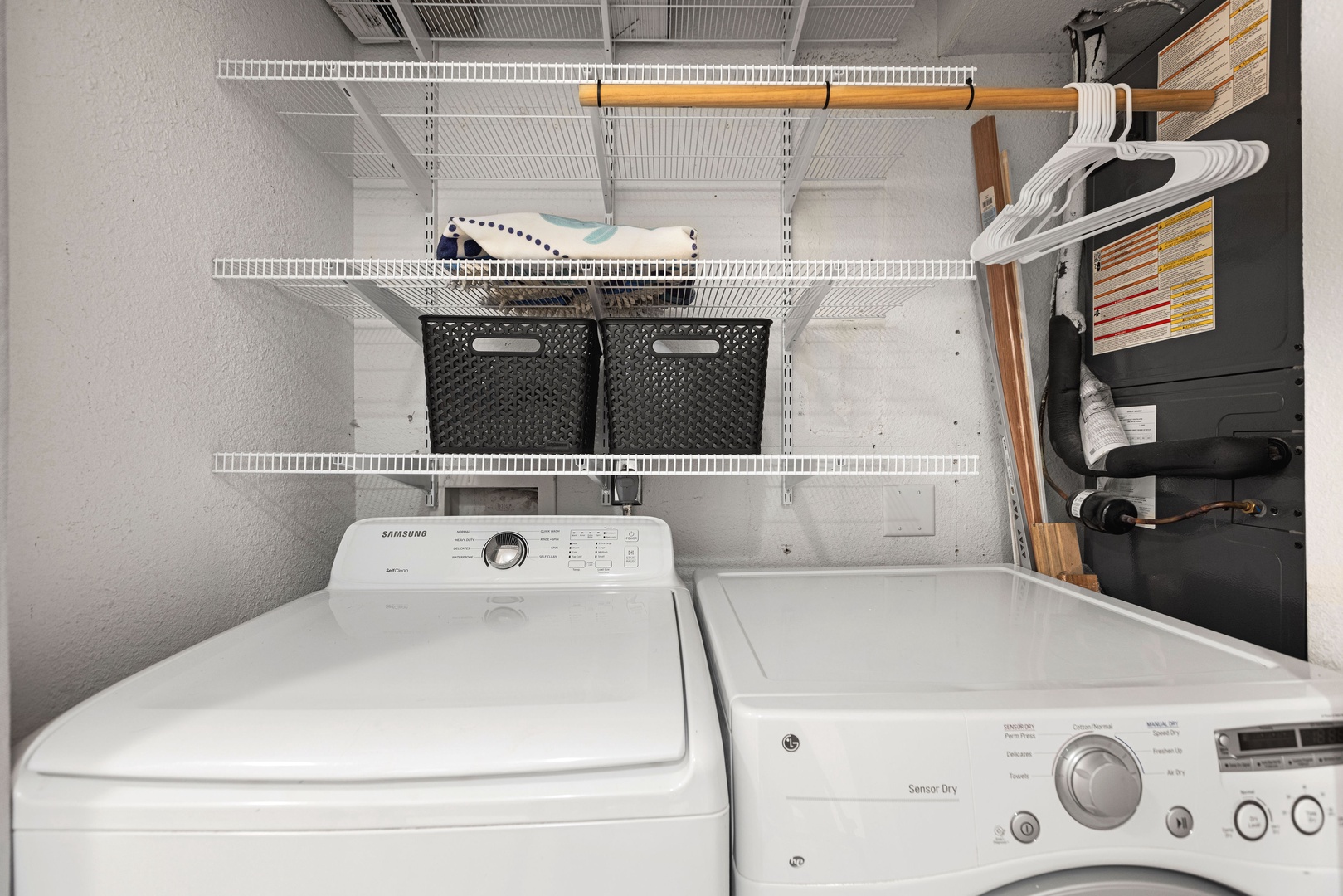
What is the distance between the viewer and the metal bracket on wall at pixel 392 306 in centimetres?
112

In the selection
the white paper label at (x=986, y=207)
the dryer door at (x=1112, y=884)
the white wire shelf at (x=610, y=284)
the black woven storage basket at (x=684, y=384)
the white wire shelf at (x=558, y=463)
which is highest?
the white paper label at (x=986, y=207)

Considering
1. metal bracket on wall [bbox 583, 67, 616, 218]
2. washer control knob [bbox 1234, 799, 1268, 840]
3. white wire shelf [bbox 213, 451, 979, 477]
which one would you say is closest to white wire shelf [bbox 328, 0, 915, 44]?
metal bracket on wall [bbox 583, 67, 616, 218]

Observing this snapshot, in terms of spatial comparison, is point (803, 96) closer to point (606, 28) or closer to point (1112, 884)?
point (606, 28)

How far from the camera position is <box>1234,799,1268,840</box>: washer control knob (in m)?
0.65

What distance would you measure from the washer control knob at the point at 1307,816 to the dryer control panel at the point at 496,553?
2.73ft

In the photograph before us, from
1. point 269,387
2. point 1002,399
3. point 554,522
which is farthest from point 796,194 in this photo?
point 269,387

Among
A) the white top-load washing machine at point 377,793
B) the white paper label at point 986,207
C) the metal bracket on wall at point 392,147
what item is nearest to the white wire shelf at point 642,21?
the metal bracket on wall at point 392,147

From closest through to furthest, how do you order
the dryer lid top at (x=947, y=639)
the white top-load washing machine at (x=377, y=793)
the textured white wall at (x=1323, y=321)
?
the white top-load washing machine at (x=377, y=793) → the dryer lid top at (x=947, y=639) → the textured white wall at (x=1323, y=321)

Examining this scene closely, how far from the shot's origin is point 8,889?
1.88ft

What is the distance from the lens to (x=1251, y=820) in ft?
2.14

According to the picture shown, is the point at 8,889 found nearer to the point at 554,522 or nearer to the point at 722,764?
the point at 722,764

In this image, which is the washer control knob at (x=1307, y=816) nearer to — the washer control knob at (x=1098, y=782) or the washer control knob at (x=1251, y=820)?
the washer control knob at (x=1251, y=820)

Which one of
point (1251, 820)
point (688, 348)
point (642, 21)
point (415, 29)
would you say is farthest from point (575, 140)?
point (1251, 820)

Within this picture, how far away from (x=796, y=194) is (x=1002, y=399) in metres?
0.66
